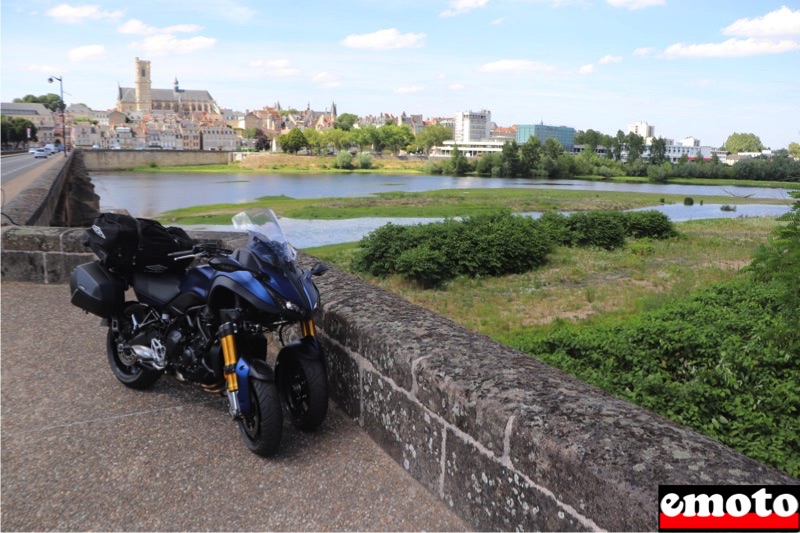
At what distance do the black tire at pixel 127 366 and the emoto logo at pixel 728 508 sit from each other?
3.19 meters

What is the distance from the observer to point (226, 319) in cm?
338

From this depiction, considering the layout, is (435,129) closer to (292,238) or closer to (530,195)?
(530,195)

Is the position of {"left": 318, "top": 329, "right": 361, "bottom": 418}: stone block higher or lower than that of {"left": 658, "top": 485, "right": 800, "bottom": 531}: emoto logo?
lower

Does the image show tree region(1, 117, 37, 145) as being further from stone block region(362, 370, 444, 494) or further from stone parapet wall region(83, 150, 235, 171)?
stone block region(362, 370, 444, 494)

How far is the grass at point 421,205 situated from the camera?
38.9 m

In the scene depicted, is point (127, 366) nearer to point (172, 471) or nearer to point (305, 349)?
point (172, 471)

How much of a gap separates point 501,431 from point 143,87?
218834 mm

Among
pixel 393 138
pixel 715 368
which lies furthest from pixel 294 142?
pixel 715 368

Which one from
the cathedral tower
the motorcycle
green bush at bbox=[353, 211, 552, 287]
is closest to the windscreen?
the motorcycle

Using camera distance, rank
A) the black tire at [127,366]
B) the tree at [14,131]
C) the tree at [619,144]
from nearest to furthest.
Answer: the black tire at [127,366], the tree at [14,131], the tree at [619,144]

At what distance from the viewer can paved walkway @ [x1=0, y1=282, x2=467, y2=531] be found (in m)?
2.79

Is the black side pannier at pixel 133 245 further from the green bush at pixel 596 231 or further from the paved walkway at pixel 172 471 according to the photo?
the green bush at pixel 596 231

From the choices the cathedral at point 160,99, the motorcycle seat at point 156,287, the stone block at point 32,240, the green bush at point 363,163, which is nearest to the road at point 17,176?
the stone block at point 32,240

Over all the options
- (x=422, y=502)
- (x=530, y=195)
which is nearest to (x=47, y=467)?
(x=422, y=502)
